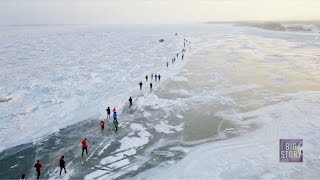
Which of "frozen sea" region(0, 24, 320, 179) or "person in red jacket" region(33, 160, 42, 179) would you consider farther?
"frozen sea" region(0, 24, 320, 179)

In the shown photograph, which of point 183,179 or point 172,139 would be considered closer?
point 183,179

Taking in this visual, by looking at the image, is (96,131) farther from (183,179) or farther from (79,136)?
(183,179)

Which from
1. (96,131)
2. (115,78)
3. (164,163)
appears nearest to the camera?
(164,163)

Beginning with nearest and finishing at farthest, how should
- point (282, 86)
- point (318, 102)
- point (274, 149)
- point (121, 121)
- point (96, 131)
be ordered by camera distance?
point (274, 149)
point (96, 131)
point (121, 121)
point (318, 102)
point (282, 86)

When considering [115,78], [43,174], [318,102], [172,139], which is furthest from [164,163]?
[115,78]

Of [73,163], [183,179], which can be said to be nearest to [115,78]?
[73,163]

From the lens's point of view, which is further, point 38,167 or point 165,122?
point 165,122

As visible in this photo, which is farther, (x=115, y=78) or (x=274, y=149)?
(x=115, y=78)

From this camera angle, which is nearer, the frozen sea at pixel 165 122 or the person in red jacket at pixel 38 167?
the person in red jacket at pixel 38 167

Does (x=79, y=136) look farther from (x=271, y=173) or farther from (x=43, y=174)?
(x=271, y=173)
